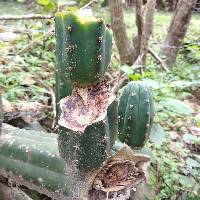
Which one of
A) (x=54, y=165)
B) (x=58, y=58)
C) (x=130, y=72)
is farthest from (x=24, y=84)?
(x=58, y=58)

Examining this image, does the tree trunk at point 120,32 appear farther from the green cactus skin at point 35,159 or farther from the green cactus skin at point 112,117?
the green cactus skin at point 112,117

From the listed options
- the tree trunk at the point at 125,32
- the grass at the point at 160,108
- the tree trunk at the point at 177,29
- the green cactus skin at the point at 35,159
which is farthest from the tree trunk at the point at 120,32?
the green cactus skin at the point at 35,159

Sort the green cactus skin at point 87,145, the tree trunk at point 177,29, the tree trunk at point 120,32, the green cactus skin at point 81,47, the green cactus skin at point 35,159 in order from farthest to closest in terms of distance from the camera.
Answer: the tree trunk at point 177,29
the tree trunk at point 120,32
the green cactus skin at point 35,159
the green cactus skin at point 87,145
the green cactus skin at point 81,47

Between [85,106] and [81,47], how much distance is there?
0.17 m

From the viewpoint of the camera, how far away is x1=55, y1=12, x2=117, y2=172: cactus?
3.32 feet

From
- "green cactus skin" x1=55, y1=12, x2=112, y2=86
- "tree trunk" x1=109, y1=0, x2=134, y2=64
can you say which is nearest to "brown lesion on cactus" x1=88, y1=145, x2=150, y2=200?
"green cactus skin" x1=55, y1=12, x2=112, y2=86

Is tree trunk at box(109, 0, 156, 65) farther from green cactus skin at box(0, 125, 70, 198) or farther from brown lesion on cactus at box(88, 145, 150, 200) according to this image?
brown lesion on cactus at box(88, 145, 150, 200)

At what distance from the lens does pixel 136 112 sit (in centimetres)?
153

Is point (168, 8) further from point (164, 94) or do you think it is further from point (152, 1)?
point (164, 94)

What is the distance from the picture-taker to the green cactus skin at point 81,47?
3.30 ft

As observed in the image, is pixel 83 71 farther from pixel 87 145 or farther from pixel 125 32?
pixel 125 32

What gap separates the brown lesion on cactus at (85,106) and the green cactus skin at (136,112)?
41cm

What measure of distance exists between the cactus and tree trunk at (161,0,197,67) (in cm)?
258

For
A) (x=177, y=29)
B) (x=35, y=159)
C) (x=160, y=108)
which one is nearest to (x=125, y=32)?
(x=177, y=29)
